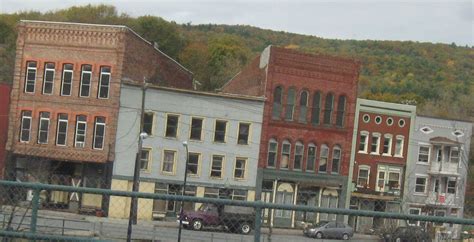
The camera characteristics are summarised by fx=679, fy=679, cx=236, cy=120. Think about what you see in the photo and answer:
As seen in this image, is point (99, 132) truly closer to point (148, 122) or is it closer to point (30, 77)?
point (148, 122)

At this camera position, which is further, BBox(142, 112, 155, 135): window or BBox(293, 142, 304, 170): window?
BBox(293, 142, 304, 170): window

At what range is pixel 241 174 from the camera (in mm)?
43969

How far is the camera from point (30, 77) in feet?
140

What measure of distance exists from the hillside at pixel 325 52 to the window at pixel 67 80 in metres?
26.1

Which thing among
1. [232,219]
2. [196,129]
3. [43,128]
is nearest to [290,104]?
[196,129]

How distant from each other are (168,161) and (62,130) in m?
6.80

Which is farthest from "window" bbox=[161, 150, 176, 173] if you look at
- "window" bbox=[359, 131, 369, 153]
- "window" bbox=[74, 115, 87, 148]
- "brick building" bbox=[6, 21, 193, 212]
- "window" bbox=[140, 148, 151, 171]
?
"window" bbox=[359, 131, 369, 153]

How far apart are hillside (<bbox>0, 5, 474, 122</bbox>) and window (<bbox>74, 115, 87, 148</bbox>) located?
88.8 ft

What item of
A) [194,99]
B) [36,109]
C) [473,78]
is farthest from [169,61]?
[473,78]

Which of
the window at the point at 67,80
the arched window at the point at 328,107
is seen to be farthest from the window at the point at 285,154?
the window at the point at 67,80

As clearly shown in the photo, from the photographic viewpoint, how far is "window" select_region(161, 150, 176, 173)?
42438 millimetres

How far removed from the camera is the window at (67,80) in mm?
41969

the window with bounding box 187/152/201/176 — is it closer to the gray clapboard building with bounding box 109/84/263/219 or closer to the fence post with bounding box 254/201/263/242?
the gray clapboard building with bounding box 109/84/263/219

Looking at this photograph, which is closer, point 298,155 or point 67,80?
point 67,80
